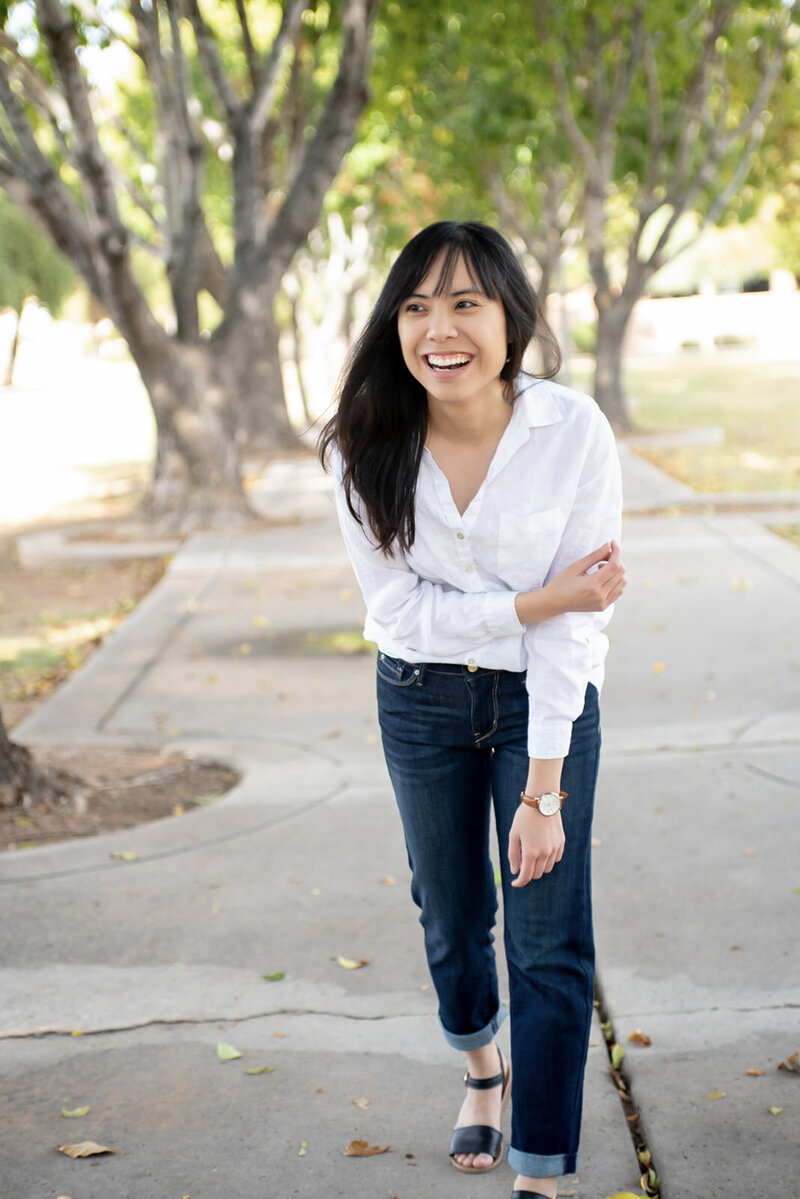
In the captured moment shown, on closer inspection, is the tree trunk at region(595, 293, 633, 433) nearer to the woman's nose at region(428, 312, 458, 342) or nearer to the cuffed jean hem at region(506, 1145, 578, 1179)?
the woman's nose at region(428, 312, 458, 342)

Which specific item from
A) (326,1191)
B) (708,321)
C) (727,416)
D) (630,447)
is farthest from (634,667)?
(708,321)

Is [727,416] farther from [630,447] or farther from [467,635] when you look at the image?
[467,635]

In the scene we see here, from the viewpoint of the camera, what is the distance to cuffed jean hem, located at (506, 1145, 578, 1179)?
93.0 inches

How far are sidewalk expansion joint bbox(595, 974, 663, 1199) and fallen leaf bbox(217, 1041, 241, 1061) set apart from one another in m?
0.89

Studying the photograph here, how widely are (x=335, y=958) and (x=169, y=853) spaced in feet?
3.28

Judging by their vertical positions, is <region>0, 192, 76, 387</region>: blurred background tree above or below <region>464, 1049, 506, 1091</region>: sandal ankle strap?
above

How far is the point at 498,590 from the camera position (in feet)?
7.71

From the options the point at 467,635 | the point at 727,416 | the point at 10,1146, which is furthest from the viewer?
the point at 727,416

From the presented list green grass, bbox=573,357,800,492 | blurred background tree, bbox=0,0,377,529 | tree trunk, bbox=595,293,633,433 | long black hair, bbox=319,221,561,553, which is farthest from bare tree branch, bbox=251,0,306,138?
long black hair, bbox=319,221,561,553

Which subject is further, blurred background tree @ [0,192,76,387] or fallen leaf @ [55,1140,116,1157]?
blurred background tree @ [0,192,76,387]

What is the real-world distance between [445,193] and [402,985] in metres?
24.6

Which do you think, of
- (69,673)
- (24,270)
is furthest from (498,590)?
(24,270)

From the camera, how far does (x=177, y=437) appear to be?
38.5 feet

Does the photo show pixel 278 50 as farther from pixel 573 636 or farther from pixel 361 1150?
pixel 361 1150
